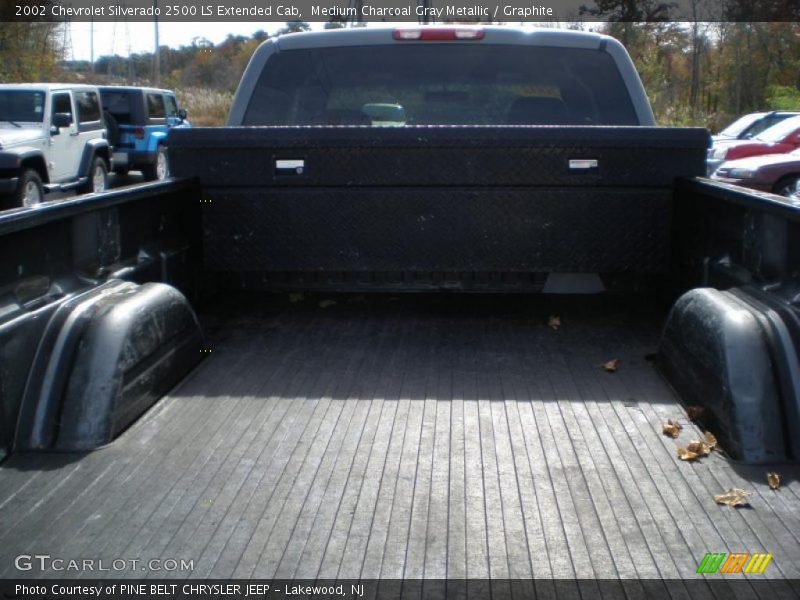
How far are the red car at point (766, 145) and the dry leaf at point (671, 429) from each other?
15643 millimetres

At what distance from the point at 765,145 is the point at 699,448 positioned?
16557 mm

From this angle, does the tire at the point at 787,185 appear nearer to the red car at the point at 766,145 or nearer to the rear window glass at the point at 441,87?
the red car at the point at 766,145

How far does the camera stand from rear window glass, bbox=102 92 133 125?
76.0 feet

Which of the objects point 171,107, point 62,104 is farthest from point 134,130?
point 62,104

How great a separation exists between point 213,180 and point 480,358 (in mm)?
1593

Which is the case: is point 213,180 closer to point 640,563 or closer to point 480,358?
point 480,358

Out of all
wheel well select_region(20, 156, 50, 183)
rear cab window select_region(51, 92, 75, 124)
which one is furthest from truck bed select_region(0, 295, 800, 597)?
rear cab window select_region(51, 92, 75, 124)

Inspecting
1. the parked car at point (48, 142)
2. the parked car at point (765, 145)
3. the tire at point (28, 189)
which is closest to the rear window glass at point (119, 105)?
the parked car at point (48, 142)

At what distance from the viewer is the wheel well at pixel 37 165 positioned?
52.7 feet

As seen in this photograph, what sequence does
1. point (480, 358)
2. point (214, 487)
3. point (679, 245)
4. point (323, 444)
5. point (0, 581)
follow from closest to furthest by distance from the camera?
point (0, 581), point (214, 487), point (323, 444), point (480, 358), point (679, 245)

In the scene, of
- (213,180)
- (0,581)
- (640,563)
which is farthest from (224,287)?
(640,563)

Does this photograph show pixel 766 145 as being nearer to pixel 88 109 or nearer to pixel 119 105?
pixel 88 109

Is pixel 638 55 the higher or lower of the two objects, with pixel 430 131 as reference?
higher

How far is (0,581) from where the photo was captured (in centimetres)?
268
